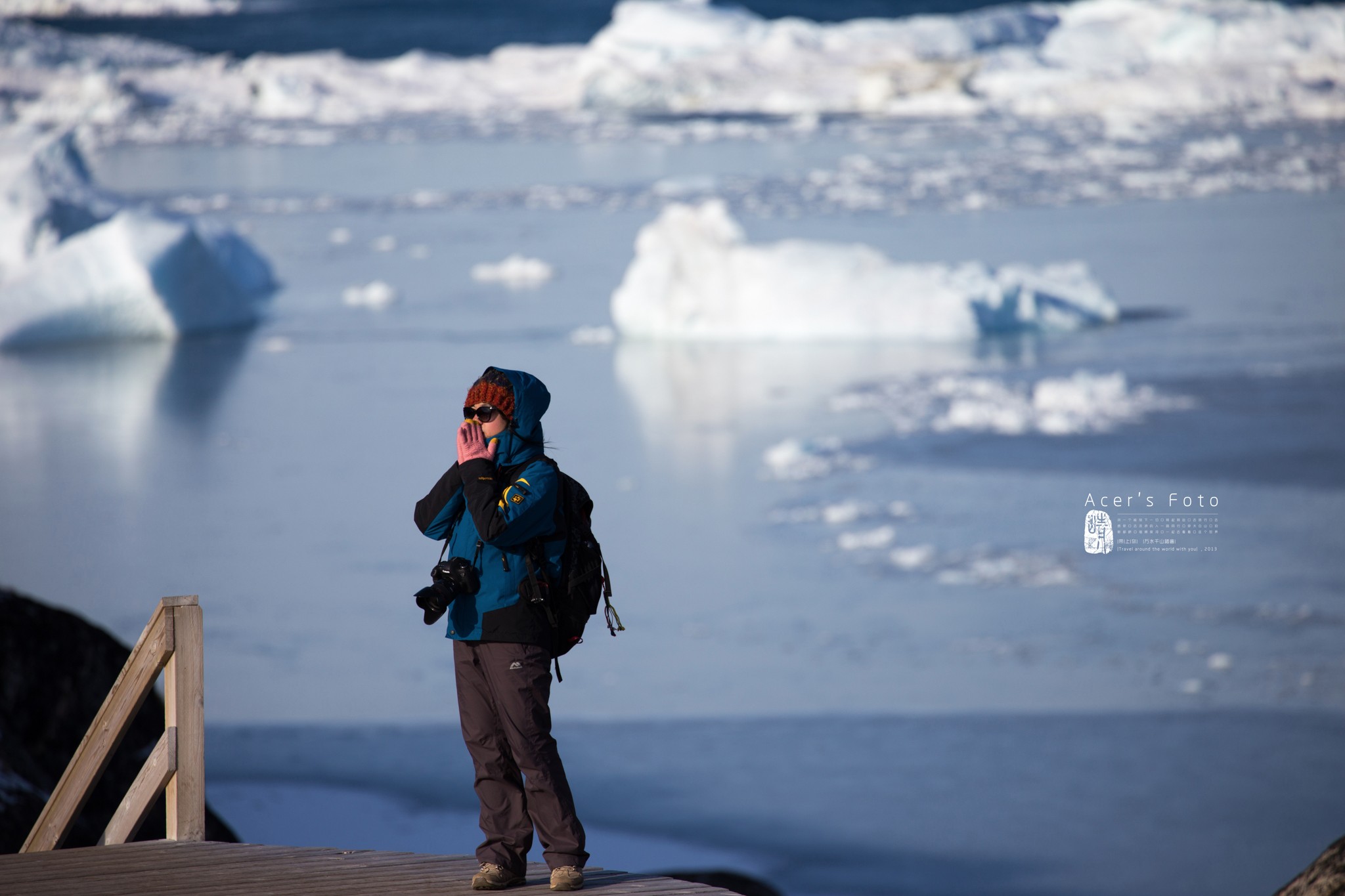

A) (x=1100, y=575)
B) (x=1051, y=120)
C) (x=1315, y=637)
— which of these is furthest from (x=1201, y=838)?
(x=1051, y=120)

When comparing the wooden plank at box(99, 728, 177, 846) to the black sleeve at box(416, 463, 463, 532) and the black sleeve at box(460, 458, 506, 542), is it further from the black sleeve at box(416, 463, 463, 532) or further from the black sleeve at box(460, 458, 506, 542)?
the black sleeve at box(460, 458, 506, 542)

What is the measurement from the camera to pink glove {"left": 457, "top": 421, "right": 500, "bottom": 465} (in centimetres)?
232

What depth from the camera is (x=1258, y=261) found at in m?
13.7

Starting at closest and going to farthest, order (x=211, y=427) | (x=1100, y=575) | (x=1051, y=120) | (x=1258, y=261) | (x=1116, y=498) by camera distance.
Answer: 1. (x=1100, y=575)
2. (x=1116, y=498)
3. (x=211, y=427)
4. (x=1258, y=261)
5. (x=1051, y=120)

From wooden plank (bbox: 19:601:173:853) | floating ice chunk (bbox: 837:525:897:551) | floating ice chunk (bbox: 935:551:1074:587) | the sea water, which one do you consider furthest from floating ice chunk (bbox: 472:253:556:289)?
wooden plank (bbox: 19:601:173:853)

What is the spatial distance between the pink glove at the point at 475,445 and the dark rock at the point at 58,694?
2.11 m

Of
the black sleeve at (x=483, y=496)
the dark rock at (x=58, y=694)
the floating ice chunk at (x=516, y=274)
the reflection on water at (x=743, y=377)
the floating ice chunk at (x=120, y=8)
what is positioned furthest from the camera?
the floating ice chunk at (x=120, y=8)

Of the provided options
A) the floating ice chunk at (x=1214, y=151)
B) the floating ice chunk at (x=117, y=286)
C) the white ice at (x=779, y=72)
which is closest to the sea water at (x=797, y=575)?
the floating ice chunk at (x=117, y=286)

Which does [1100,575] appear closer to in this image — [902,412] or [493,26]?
[902,412]

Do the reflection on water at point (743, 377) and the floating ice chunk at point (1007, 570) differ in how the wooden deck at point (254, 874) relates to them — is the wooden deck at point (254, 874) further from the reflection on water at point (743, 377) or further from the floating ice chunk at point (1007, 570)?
the reflection on water at point (743, 377)

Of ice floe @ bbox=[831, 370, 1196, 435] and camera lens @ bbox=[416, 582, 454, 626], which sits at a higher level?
ice floe @ bbox=[831, 370, 1196, 435]

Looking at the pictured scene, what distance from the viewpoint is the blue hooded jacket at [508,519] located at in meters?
2.26

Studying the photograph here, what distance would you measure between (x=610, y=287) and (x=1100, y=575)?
7.84m

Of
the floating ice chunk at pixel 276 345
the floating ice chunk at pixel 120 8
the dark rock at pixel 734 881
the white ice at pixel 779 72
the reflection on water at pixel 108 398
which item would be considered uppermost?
the floating ice chunk at pixel 120 8
